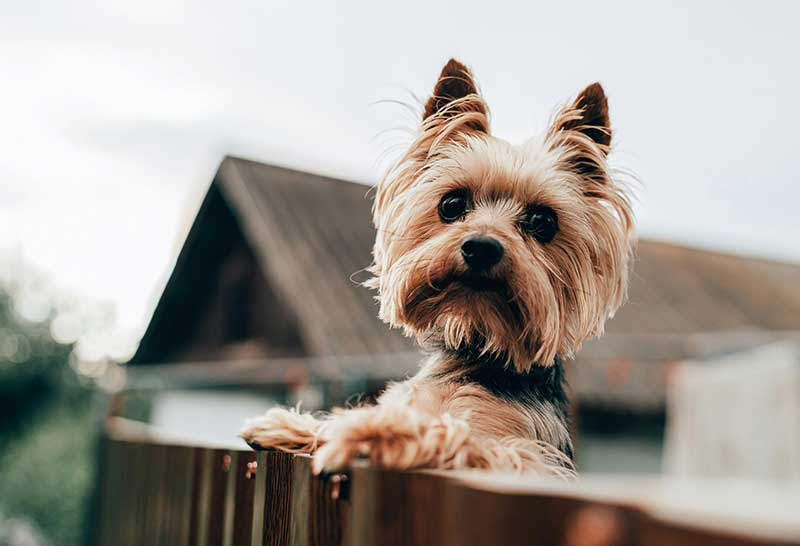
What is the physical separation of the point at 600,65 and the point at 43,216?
3067cm

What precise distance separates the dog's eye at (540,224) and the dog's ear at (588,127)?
13.0 inches

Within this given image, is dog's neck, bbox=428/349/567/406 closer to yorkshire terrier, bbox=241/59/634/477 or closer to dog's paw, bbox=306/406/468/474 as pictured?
yorkshire terrier, bbox=241/59/634/477

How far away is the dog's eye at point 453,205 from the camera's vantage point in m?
3.13

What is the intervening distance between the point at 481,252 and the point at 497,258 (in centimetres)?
6

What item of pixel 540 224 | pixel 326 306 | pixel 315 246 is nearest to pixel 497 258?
pixel 540 224

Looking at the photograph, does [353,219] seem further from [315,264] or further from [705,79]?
[705,79]

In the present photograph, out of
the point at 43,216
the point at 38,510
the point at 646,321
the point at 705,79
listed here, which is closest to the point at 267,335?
the point at 646,321

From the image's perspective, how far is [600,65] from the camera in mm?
3719

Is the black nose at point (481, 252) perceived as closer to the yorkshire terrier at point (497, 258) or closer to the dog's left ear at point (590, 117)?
the yorkshire terrier at point (497, 258)

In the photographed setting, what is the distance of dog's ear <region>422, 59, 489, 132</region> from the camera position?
10.7 ft

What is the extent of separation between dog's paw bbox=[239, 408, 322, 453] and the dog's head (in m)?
0.76

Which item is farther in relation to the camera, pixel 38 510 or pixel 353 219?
pixel 38 510

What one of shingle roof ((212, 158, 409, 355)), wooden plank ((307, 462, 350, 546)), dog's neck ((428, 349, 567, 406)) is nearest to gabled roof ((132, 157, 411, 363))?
shingle roof ((212, 158, 409, 355))

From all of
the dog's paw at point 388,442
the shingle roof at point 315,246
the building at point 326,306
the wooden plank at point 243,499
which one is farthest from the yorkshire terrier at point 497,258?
the shingle roof at point 315,246
